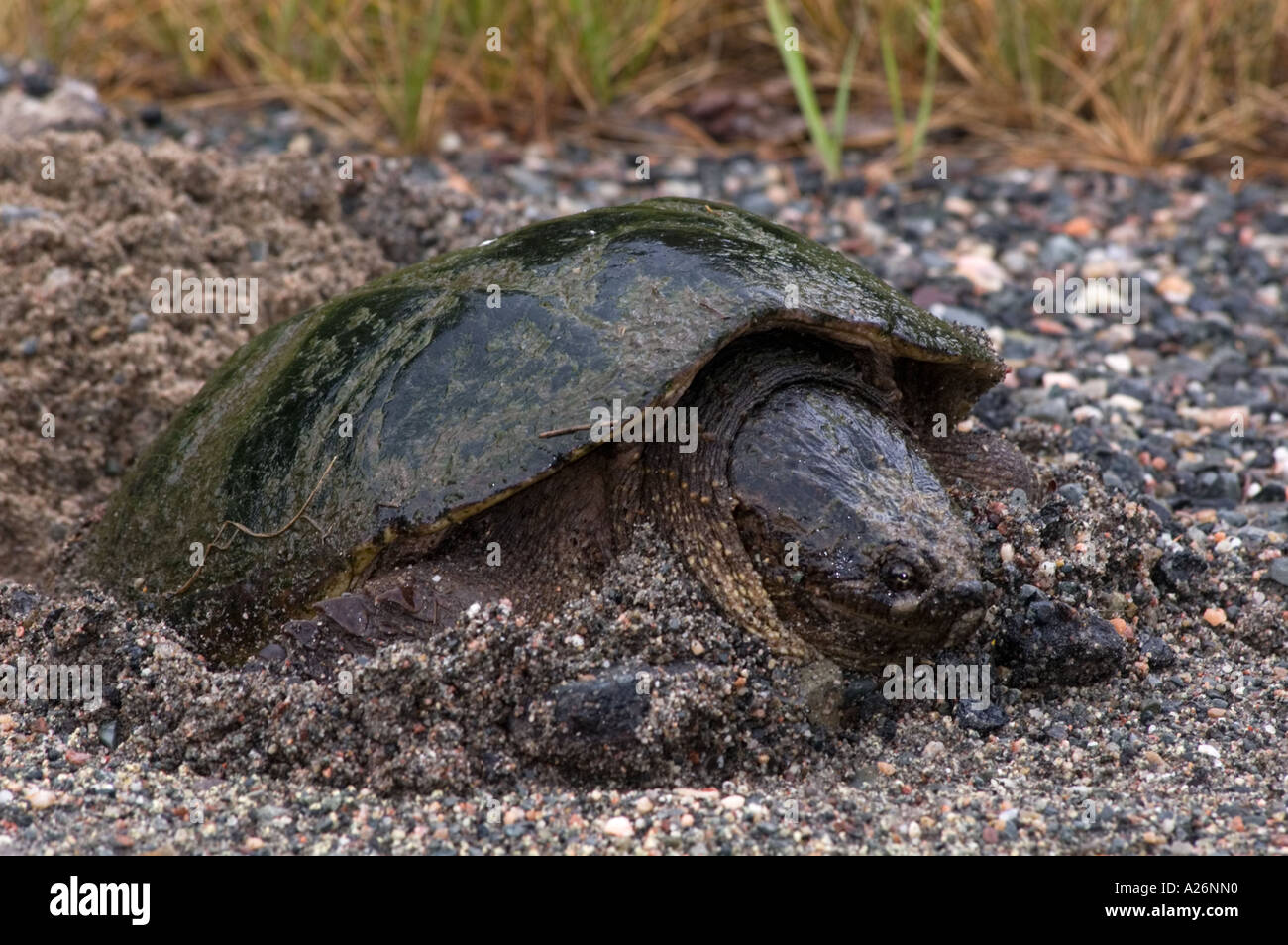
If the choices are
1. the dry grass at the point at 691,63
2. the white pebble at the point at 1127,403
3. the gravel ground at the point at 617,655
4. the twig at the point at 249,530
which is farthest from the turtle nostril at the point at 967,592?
the dry grass at the point at 691,63

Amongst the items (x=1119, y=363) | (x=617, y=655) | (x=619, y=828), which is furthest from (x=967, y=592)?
(x=1119, y=363)

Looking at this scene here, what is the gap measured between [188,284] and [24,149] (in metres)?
1.06

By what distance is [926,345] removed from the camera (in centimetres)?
319

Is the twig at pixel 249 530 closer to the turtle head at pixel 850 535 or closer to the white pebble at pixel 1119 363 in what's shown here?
the turtle head at pixel 850 535

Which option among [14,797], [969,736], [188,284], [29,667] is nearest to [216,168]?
[188,284]

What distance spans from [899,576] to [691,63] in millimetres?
4735

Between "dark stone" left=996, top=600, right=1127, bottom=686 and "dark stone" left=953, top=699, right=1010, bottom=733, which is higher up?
"dark stone" left=996, top=600, right=1127, bottom=686

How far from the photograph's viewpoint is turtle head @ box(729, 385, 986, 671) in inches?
112

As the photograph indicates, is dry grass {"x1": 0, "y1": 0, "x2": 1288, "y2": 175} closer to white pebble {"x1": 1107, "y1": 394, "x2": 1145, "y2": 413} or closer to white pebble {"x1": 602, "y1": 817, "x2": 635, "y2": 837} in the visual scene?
white pebble {"x1": 1107, "y1": 394, "x2": 1145, "y2": 413}

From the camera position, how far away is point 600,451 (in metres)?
3.01

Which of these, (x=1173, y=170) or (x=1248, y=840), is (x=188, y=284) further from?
(x=1173, y=170)

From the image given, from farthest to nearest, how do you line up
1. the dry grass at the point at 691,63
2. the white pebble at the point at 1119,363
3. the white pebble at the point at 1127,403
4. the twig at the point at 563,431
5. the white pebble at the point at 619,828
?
the dry grass at the point at 691,63
the white pebble at the point at 1119,363
the white pebble at the point at 1127,403
the twig at the point at 563,431
the white pebble at the point at 619,828

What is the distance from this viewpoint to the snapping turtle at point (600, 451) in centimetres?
287

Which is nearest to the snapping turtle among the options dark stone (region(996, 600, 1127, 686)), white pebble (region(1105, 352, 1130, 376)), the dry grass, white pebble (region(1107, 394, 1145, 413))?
dark stone (region(996, 600, 1127, 686))
